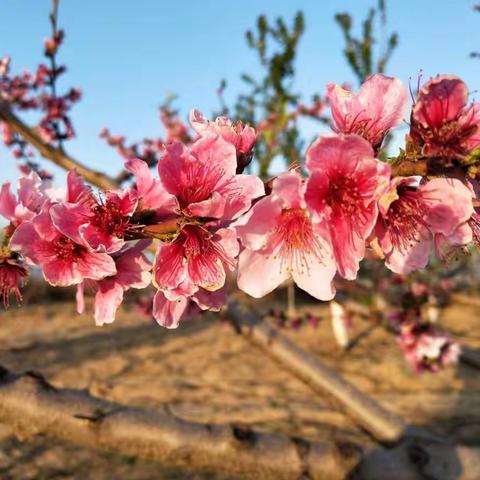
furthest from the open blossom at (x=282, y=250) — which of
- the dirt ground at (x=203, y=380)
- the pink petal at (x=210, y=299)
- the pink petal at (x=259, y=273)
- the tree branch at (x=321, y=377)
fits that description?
the dirt ground at (x=203, y=380)

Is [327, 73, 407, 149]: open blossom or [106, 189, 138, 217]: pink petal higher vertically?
[327, 73, 407, 149]: open blossom

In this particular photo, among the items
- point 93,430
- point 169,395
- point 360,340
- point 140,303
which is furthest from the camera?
point 360,340

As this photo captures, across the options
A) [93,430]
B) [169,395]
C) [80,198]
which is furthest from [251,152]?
[169,395]

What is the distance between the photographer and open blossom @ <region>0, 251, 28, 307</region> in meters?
1.10

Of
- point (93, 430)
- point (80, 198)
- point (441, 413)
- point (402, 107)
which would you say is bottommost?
point (441, 413)

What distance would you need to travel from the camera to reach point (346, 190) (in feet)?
2.87

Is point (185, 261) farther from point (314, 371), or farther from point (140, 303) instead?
point (140, 303)

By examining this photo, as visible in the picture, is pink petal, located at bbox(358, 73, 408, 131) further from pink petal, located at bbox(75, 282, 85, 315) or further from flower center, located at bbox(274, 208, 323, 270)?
pink petal, located at bbox(75, 282, 85, 315)

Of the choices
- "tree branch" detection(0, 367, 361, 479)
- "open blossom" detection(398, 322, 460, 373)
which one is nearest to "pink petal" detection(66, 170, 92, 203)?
"tree branch" detection(0, 367, 361, 479)

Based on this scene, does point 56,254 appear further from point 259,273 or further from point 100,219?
Answer: point 259,273

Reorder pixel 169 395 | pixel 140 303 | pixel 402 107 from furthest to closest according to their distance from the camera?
1. pixel 140 303
2. pixel 169 395
3. pixel 402 107

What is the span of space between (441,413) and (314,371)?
2.60 m

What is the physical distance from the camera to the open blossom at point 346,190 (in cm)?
82

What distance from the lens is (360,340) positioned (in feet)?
25.5
